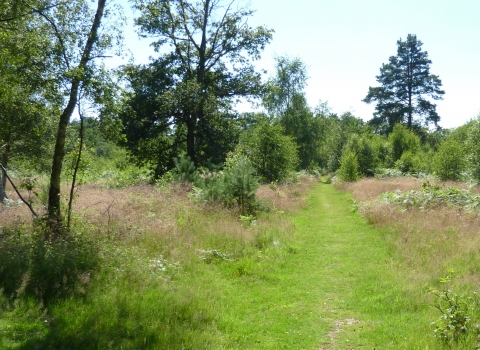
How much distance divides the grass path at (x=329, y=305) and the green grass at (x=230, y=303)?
0.02 meters

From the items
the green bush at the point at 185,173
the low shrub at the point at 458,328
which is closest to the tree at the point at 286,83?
the green bush at the point at 185,173

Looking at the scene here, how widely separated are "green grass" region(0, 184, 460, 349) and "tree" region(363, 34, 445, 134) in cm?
4681

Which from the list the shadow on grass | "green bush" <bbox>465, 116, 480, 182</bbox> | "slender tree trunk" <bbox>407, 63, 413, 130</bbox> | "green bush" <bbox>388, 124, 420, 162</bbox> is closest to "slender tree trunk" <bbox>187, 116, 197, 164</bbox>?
"green bush" <bbox>465, 116, 480, 182</bbox>

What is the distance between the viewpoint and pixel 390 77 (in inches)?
2057

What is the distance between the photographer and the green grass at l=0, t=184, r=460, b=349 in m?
5.68

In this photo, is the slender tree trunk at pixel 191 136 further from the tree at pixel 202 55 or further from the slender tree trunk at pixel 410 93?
the slender tree trunk at pixel 410 93

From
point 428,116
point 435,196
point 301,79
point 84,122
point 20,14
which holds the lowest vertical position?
point 435,196

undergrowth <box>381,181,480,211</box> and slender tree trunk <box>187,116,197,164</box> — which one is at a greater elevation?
slender tree trunk <box>187,116,197,164</box>

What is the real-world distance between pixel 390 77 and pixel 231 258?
4945 cm

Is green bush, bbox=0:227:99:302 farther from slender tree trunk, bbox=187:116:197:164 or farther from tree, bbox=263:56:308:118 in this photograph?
tree, bbox=263:56:308:118

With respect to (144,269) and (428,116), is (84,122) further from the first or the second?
(428,116)

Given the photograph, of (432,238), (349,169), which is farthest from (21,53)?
(349,169)

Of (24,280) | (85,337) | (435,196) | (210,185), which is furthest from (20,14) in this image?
(435,196)

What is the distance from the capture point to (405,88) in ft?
171
